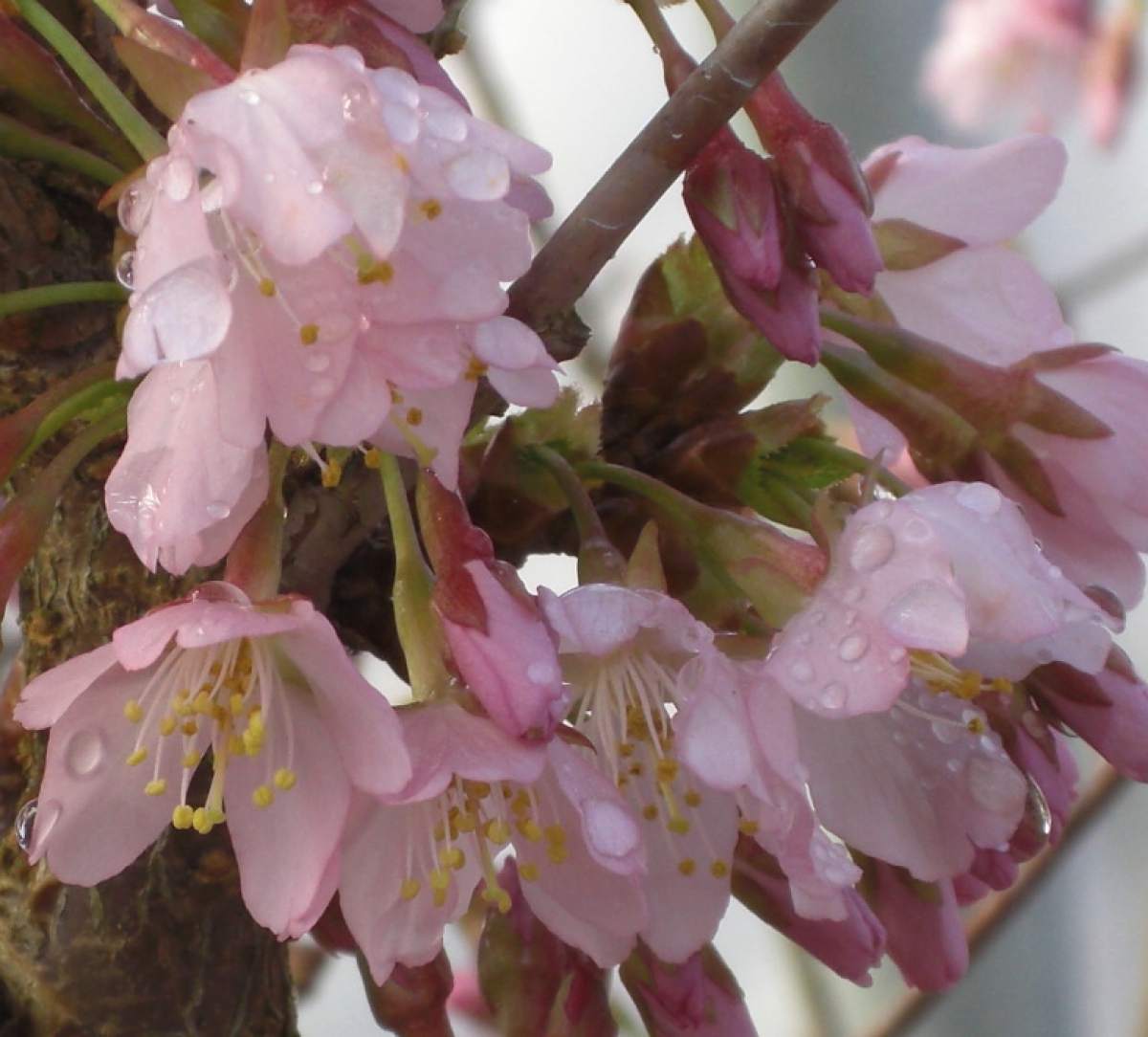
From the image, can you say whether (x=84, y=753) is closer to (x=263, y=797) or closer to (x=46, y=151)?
(x=263, y=797)

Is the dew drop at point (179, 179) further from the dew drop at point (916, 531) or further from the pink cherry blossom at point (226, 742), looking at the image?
the dew drop at point (916, 531)

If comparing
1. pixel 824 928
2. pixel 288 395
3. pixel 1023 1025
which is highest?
pixel 288 395

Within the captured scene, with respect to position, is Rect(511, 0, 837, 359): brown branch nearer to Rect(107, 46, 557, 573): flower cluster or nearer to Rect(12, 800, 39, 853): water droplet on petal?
Rect(107, 46, 557, 573): flower cluster

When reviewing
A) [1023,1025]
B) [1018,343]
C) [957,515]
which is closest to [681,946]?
[957,515]

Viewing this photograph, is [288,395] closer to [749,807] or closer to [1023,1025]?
[749,807]

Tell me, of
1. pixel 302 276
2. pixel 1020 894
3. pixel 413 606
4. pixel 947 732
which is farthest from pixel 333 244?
pixel 1020 894

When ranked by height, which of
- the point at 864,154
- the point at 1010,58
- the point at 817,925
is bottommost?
the point at 864,154
